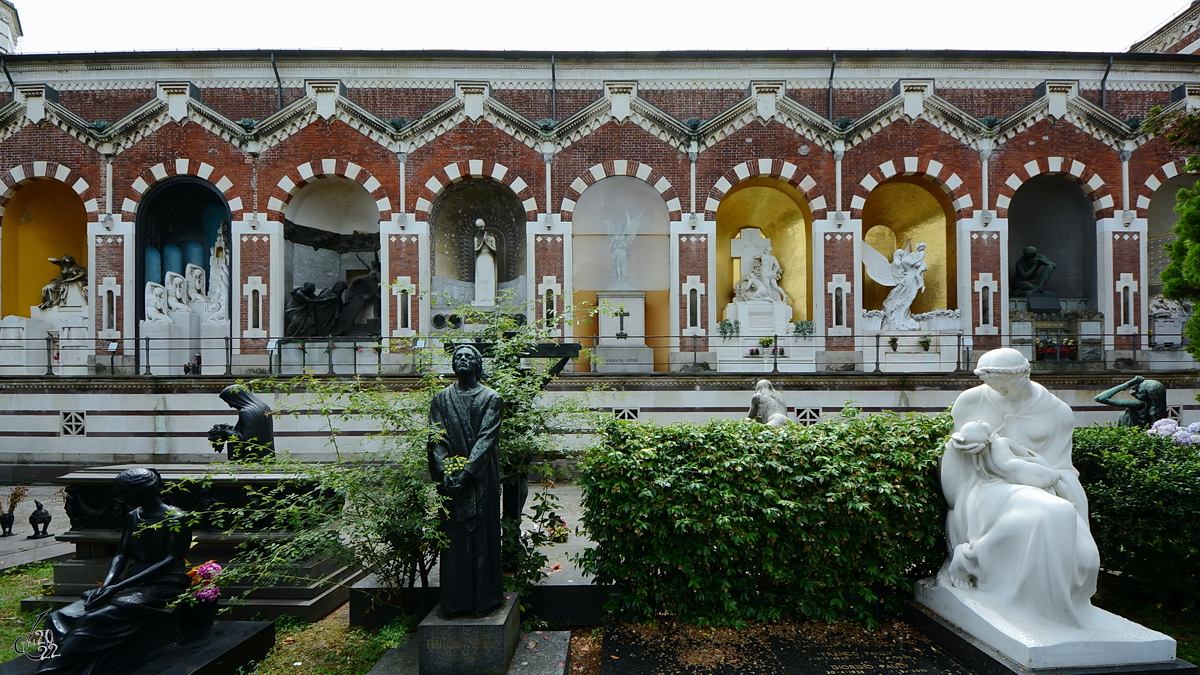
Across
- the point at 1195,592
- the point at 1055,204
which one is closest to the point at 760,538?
the point at 1195,592

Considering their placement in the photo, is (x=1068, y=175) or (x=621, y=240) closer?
(x=1068, y=175)

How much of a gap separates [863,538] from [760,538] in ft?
3.17

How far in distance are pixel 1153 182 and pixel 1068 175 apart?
2434mm

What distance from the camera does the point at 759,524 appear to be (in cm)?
557

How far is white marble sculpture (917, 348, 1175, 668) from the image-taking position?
438 centimetres

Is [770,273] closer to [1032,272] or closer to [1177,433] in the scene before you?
[1032,272]

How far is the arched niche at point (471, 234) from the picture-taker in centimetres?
1794

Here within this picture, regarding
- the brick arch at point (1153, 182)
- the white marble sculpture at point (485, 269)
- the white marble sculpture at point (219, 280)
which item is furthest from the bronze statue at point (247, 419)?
the brick arch at point (1153, 182)

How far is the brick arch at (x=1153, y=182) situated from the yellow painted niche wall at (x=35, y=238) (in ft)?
102

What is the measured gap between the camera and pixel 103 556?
6746mm

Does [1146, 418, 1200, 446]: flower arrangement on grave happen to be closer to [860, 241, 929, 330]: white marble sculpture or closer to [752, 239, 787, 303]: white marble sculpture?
[860, 241, 929, 330]: white marble sculpture

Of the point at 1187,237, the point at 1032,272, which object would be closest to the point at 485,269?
the point at 1187,237

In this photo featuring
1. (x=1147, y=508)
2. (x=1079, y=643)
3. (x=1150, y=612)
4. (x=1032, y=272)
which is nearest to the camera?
(x=1079, y=643)

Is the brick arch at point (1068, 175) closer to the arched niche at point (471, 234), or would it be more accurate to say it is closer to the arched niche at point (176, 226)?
the arched niche at point (471, 234)
